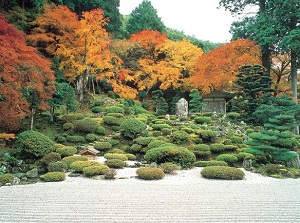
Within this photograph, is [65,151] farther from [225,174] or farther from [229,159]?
[229,159]

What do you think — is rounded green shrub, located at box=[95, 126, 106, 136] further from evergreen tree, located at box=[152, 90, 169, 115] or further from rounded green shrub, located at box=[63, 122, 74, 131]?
evergreen tree, located at box=[152, 90, 169, 115]

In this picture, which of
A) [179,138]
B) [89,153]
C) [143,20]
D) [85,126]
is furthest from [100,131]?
[143,20]

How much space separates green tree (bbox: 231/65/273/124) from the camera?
17703mm

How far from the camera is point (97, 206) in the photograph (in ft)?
22.4

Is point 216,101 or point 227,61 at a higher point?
point 227,61

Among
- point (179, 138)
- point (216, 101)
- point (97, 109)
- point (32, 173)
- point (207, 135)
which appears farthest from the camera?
point (216, 101)

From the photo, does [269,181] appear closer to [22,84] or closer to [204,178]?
[204,178]

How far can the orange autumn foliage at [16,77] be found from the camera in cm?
1122

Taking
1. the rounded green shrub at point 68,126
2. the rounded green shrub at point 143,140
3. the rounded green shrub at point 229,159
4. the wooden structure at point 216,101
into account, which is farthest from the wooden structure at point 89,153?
the wooden structure at point 216,101

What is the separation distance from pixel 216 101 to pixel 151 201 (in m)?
18.8

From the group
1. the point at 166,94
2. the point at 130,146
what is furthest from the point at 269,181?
the point at 166,94

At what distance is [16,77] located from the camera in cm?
1168

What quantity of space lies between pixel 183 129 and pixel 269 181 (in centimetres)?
711

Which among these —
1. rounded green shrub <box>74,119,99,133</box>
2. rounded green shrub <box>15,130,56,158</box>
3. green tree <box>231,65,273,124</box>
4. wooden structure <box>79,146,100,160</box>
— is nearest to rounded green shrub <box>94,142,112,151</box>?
wooden structure <box>79,146,100,160</box>
